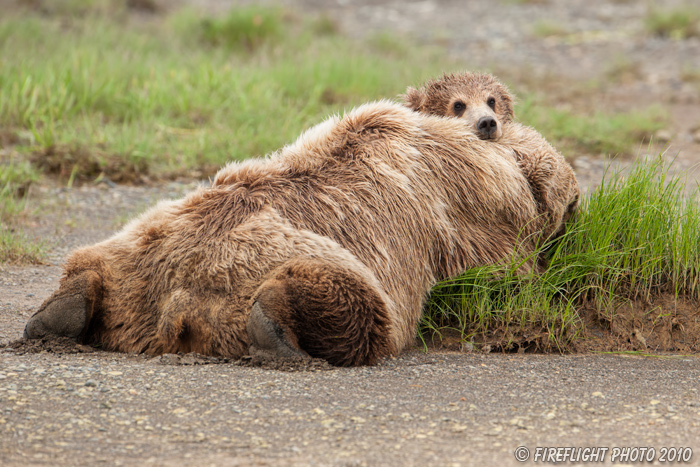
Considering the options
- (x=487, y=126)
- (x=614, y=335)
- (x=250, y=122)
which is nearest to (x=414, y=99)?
(x=487, y=126)

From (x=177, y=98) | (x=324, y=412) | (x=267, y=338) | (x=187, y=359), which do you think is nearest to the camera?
(x=324, y=412)

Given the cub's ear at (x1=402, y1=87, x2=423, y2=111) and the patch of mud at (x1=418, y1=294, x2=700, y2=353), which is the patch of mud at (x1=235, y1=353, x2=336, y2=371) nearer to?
the patch of mud at (x1=418, y1=294, x2=700, y2=353)

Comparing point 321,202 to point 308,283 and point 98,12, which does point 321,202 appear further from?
point 98,12

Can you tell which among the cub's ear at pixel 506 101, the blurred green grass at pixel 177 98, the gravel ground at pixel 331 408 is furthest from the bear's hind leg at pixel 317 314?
the blurred green grass at pixel 177 98

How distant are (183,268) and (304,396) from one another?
942mm

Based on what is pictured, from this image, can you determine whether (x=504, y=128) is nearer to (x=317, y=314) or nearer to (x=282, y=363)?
(x=317, y=314)

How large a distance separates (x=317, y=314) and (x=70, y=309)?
1.27 meters

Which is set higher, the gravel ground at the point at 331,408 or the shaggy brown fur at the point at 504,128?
the shaggy brown fur at the point at 504,128

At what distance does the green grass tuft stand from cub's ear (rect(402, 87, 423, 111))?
1.24 meters

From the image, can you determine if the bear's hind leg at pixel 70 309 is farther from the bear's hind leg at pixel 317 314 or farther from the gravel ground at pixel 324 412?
the bear's hind leg at pixel 317 314

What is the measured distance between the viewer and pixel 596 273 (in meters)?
5.02

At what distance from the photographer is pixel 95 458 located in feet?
10.2

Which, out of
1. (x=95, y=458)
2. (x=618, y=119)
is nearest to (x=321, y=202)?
(x=95, y=458)

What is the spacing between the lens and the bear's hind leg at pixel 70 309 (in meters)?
4.17
